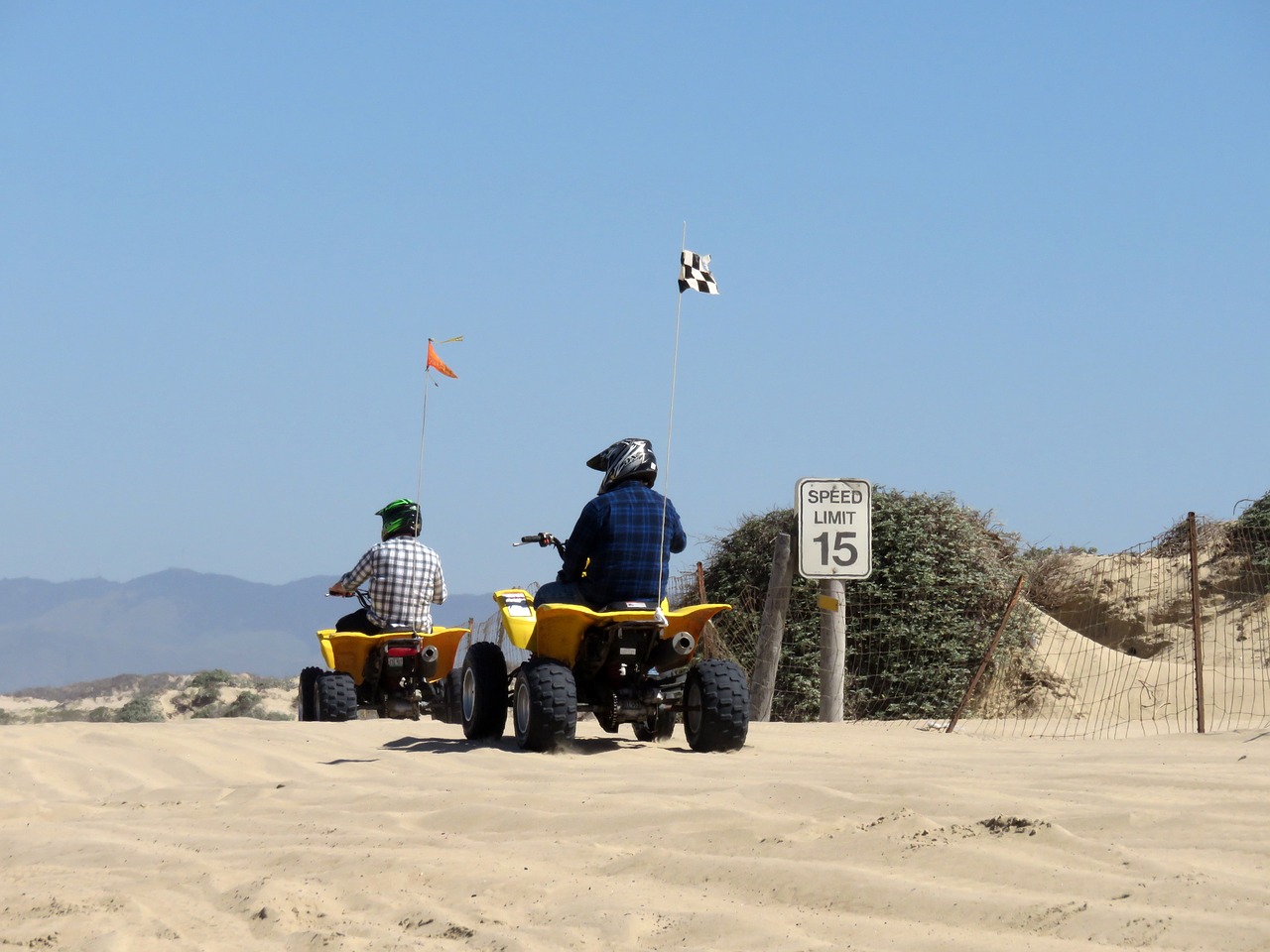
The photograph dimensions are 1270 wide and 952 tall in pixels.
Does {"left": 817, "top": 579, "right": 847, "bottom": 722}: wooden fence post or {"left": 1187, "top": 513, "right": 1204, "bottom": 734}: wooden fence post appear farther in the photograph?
{"left": 817, "top": 579, "right": 847, "bottom": 722}: wooden fence post

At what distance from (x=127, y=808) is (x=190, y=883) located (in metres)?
1.99

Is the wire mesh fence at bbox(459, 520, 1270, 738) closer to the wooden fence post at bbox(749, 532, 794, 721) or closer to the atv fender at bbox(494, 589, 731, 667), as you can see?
the wooden fence post at bbox(749, 532, 794, 721)

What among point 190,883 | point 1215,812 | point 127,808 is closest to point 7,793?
point 127,808

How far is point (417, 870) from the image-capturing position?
16.3 feet

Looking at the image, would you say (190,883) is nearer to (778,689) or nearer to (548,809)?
(548,809)

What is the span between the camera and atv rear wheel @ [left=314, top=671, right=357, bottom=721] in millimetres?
10344

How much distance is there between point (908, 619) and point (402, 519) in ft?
16.9

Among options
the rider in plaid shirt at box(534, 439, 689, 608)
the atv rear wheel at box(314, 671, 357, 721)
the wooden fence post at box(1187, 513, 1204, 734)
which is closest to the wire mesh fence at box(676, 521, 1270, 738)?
the wooden fence post at box(1187, 513, 1204, 734)

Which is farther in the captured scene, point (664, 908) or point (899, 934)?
point (664, 908)

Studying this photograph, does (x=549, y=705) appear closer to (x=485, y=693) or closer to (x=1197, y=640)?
(x=485, y=693)

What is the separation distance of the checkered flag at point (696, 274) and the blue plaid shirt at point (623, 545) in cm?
153

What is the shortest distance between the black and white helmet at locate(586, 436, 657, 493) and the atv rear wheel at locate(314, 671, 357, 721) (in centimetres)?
322

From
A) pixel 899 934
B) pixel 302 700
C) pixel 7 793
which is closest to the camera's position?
pixel 899 934

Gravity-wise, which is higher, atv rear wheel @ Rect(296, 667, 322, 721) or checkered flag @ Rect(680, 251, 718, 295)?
checkered flag @ Rect(680, 251, 718, 295)
